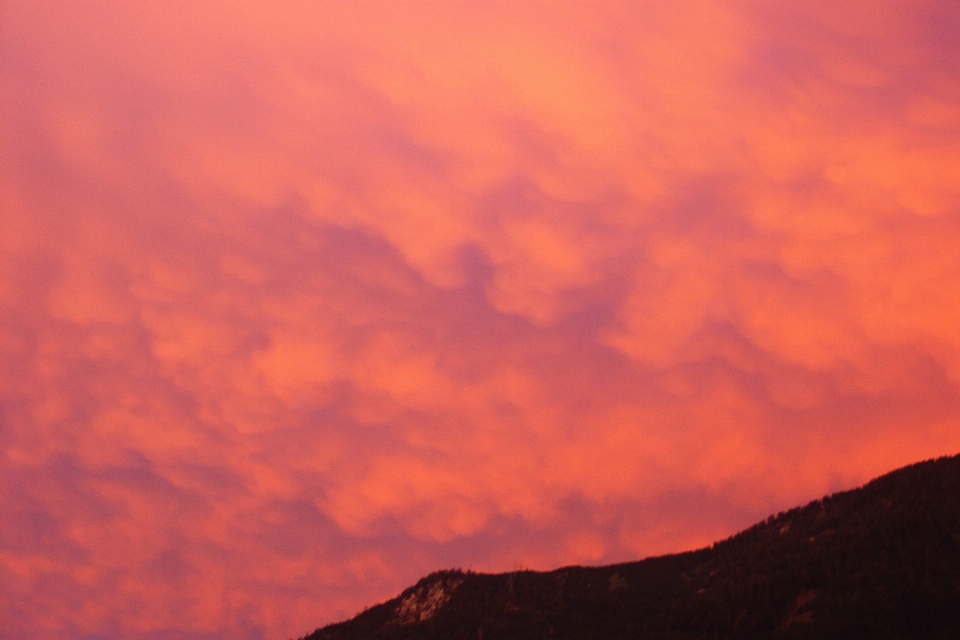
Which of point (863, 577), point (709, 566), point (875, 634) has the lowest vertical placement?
point (875, 634)

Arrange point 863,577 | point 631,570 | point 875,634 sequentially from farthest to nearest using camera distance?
point 631,570
point 863,577
point 875,634

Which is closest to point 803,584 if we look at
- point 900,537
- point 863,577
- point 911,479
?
point 863,577

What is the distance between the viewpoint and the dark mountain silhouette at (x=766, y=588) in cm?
6669

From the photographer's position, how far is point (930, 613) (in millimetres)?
63312

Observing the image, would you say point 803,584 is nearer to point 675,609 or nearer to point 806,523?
point 675,609

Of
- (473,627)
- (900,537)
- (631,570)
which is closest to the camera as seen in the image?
(900,537)

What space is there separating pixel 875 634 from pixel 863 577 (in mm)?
9464

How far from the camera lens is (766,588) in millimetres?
76312

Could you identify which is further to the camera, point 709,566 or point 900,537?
point 709,566

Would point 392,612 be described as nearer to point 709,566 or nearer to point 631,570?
point 631,570

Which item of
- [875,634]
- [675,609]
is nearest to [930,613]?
[875,634]

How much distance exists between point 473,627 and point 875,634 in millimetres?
42352

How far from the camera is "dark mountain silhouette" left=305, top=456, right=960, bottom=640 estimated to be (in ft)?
219

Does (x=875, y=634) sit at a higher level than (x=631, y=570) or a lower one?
lower
